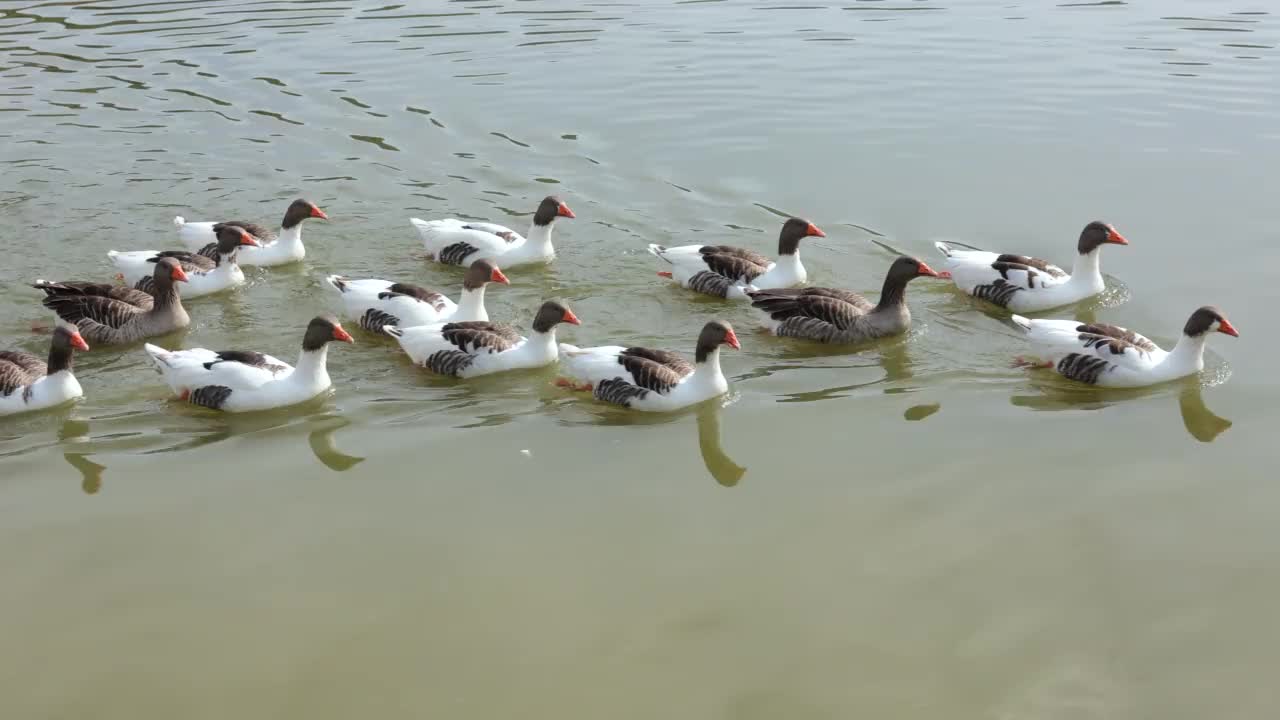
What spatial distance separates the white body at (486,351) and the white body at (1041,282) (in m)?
4.71

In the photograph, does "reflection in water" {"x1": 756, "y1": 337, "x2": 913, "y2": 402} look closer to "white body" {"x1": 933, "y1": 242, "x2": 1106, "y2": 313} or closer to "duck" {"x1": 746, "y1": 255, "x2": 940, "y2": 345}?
"duck" {"x1": 746, "y1": 255, "x2": 940, "y2": 345}

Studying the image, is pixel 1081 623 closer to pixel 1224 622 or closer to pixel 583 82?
pixel 1224 622

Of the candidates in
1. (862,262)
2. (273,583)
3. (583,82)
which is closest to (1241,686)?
(273,583)

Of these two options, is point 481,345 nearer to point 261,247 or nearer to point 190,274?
point 190,274

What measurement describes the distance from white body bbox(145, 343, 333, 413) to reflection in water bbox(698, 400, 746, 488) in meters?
3.40

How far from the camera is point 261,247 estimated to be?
1554cm

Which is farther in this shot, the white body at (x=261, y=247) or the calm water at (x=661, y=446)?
the white body at (x=261, y=247)

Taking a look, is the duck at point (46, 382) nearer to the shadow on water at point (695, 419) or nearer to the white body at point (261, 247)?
the white body at point (261, 247)

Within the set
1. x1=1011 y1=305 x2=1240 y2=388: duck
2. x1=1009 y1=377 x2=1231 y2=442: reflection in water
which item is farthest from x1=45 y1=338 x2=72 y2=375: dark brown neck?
x1=1011 y1=305 x2=1240 y2=388: duck

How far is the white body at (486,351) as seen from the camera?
40.9 feet

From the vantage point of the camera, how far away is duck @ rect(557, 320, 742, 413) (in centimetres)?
1170

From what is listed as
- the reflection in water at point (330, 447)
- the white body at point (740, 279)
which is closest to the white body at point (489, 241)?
the white body at point (740, 279)

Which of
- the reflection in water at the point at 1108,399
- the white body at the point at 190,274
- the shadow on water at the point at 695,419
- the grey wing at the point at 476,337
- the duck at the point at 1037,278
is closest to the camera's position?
the shadow on water at the point at 695,419

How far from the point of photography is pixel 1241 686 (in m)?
7.81
